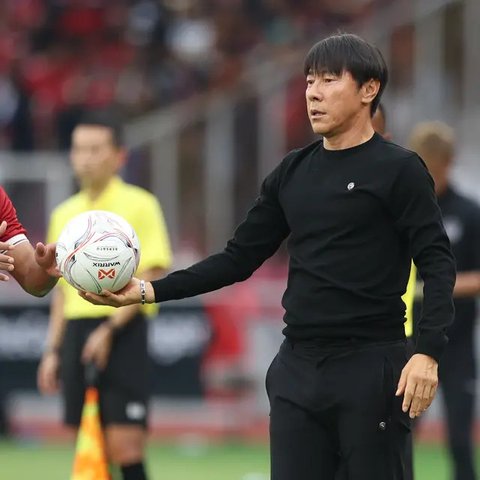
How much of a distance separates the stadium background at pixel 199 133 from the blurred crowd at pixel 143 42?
2cm

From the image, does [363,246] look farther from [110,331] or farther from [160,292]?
[110,331]

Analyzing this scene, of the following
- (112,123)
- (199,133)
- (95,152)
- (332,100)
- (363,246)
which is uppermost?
(199,133)

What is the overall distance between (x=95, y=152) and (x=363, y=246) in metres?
3.15

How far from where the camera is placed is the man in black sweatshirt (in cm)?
473

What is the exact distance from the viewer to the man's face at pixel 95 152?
25.0 feet

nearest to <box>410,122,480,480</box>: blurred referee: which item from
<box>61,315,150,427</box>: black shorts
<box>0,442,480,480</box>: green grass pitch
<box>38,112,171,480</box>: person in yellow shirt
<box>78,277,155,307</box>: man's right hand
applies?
<box>38,112,171,480</box>: person in yellow shirt

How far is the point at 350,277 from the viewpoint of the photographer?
479cm

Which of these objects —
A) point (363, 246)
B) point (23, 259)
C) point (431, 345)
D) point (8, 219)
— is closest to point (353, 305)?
point (363, 246)

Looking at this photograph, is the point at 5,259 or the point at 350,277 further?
the point at 5,259

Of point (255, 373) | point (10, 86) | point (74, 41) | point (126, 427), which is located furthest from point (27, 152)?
point (126, 427)

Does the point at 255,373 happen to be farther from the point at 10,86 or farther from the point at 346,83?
the point at 346,83

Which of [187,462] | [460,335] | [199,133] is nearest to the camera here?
[460,335]

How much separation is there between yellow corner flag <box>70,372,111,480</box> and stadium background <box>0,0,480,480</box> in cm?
322

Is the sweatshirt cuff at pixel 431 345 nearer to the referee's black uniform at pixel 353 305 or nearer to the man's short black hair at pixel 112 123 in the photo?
Answer: the referee's black uniform at pixel 353 305
